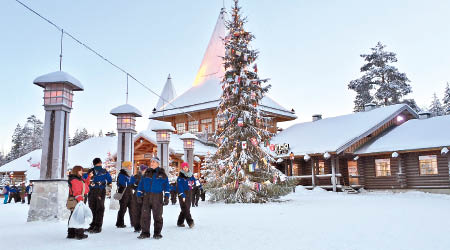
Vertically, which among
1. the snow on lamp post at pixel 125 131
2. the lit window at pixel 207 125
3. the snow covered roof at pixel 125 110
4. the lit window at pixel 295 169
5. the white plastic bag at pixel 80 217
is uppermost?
the lit window at pixel 207 125

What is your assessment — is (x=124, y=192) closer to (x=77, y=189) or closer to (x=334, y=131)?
(x=77, y=189)

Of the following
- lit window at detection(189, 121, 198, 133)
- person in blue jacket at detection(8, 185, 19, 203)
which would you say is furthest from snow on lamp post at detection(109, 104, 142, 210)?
lit window at detection(189, 121, 198, 133)

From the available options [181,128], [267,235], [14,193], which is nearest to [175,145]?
[181,128]

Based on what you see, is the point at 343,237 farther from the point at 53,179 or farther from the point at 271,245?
the point at 53,179

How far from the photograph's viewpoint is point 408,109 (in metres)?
30.3

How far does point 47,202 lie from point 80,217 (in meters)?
3.85

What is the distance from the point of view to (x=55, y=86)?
36.4ft

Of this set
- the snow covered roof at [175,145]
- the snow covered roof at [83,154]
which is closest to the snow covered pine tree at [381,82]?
the snow covered roof at [175,145]

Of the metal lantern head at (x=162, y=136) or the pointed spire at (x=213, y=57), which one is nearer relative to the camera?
the metal lantern head at (x=162, y=136)

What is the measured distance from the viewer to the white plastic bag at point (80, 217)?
7.02 metres

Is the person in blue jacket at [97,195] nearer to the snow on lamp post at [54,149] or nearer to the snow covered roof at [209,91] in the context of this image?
the snow on lamp post at [54,149]

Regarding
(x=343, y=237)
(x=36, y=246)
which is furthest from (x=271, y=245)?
(x=36, y=246)

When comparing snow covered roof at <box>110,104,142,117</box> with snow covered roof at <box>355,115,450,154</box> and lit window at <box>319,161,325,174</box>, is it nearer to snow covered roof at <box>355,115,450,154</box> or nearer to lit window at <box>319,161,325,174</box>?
snow covered roof at <box>355,115,450,154</box>

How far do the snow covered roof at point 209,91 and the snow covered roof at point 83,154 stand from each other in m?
5.47
